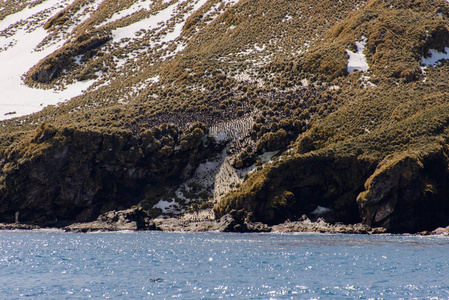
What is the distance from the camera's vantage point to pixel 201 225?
70750 mm

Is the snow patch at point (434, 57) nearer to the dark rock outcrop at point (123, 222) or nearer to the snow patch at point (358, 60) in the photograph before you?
the snow patch at point (358, 60)

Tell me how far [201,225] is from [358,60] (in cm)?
4806

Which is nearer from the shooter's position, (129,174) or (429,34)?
(129,174)

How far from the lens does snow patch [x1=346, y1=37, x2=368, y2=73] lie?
9612cm

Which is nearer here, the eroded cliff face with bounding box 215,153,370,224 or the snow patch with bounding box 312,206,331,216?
the eroded cliff face with bounding box 215,153,370,224

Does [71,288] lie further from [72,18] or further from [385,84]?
[72,18]

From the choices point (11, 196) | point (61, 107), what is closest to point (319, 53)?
point (61, 107)

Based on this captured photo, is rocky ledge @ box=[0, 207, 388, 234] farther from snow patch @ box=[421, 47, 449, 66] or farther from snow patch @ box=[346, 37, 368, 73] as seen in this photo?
snow patch @ box=[421, 47, 449, 66]

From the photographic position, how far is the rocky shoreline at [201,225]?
64.2 m

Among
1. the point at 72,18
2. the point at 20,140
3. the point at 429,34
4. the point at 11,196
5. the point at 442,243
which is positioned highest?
the point at 72,18

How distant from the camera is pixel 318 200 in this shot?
6806 centimetres

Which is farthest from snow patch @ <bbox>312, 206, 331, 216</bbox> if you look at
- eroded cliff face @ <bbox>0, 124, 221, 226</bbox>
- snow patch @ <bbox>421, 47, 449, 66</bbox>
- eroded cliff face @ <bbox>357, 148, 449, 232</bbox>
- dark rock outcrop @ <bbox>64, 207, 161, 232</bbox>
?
snow patch @ <bbox>421, 47, 449, 66</bbox>

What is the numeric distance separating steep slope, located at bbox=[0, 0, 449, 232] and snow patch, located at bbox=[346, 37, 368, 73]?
373 mm

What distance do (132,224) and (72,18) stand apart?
111398mm
